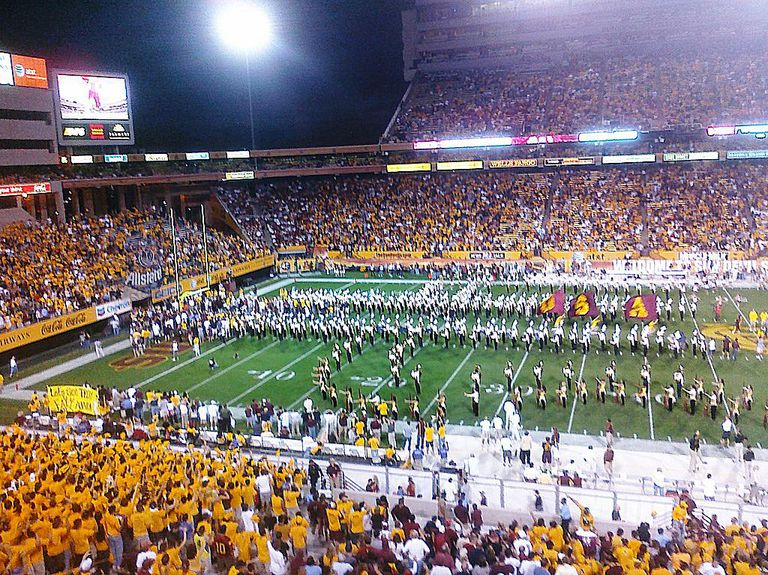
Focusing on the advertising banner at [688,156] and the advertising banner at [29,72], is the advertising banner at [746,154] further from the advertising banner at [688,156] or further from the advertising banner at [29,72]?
the advertising banner at [29,72]

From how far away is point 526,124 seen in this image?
137 ft

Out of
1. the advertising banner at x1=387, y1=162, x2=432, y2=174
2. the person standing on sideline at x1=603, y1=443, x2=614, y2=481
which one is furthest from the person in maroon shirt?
the advertising banner at x1=387, y1=162, x2=432, y2=174

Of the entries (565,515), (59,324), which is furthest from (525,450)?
(59,324)

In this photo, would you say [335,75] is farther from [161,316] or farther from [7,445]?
[7,445]

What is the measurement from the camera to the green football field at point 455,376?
1476 cm

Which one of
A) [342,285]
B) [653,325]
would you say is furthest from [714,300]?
[342,285]

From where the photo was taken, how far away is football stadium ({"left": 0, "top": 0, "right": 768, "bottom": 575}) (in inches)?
358

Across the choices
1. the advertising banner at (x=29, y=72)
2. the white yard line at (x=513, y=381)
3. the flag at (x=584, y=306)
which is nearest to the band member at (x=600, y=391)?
the white yard line at (x=513, y=381)

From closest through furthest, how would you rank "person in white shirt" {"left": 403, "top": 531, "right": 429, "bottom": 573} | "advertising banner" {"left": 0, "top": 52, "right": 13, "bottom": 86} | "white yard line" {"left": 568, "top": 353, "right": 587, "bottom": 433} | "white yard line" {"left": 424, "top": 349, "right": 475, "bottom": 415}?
"person in white shirt" {"left": 403, "top": 531, "right": 429, "bottom": 573}, "white yard line" {"left": 568, "top": 353, "right": 587, "bottom": 433}, "white yard line" {"left": 424, "top": 349, "right": 475, "bottom": 415}, "advertising banner" {"left": 0, "top": 52, "right": 13, "bottom": 86}

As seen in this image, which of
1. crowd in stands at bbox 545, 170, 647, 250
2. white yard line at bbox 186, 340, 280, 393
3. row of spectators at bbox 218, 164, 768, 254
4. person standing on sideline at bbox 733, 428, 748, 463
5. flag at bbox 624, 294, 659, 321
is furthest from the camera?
crowd in stands at bbox 545, 170, 647, 250

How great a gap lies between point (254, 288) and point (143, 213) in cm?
829

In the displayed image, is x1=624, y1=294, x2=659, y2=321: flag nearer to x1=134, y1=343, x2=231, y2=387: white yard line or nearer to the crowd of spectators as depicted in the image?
the crowd of spectators

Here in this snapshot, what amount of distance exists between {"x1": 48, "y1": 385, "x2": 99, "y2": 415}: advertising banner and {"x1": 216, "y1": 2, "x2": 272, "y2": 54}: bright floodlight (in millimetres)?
24539

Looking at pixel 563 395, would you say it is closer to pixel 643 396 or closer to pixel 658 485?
pixel 643 396
